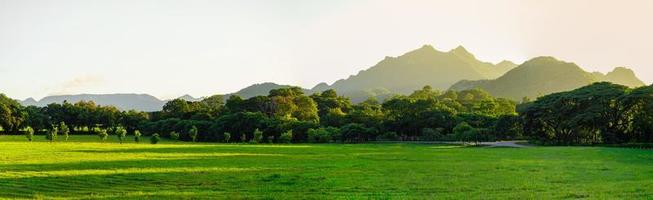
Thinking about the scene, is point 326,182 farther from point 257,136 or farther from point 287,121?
point 287,121

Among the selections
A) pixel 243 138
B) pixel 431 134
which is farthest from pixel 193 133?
pixel 431 134

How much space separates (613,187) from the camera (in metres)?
23.3

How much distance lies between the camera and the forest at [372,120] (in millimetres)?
75750

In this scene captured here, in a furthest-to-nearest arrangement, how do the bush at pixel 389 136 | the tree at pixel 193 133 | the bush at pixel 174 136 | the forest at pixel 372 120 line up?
the bush at pixel 174 136 < the tree at pixel 193 133 < the bush at pixel 389 136 < the forest at pixel 372 120

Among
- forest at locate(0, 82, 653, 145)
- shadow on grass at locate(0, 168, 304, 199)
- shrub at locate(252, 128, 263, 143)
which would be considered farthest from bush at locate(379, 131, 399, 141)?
shadow on grass at locate(0, 168, 304, 199)

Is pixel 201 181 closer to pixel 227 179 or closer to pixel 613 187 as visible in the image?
pixel 227 179

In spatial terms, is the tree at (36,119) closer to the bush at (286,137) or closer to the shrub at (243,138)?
the shrub at (243,138)

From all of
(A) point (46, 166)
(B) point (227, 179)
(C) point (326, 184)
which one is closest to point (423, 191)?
(C) point (326, 184)

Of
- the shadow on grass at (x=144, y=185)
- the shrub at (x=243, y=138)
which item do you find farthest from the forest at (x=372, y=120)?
the shadow on grass at (x=144, y=185)

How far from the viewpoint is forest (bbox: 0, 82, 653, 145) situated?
75750 mm

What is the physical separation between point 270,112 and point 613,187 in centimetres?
11961

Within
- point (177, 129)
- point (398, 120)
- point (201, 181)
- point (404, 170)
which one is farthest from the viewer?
point (177, 129)

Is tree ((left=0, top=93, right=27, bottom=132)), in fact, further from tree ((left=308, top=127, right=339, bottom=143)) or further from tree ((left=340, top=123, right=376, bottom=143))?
tree ((left=340, top=123, right=376, bottom=143))

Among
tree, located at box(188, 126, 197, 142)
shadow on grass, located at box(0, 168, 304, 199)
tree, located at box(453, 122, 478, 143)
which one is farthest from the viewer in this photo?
tree, located at box(188, 126, 197, 142)
